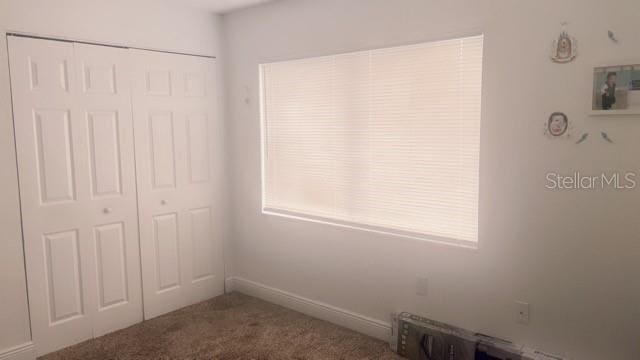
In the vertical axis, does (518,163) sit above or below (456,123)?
below

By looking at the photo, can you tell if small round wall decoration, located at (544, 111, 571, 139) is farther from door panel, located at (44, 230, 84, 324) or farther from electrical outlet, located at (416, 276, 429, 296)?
door panel, located at (44, 230, 84, 324)

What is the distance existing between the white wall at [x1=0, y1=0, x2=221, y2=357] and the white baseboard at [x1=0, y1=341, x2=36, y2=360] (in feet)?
0.08

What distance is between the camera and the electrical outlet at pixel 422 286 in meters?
2.79

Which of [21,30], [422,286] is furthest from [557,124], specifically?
[21,30]

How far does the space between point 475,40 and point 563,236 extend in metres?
1.17

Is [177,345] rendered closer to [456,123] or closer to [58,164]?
[58,164]

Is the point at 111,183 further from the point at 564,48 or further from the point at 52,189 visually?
the point at 564,48

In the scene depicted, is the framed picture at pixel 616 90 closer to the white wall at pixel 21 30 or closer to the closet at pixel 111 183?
the closet at pixel 111 183

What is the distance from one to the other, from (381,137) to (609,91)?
1.30 m

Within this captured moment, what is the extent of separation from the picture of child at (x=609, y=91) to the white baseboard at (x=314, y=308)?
183 centimetres

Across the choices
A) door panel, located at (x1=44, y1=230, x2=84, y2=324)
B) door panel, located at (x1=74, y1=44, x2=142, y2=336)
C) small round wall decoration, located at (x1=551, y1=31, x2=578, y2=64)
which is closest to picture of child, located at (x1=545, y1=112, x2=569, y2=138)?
Answer: small round wall decoration, located at (x1=551, y1=31, x2=578, y2=64)

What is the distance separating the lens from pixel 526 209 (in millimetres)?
2387

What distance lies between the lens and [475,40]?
2.50 m

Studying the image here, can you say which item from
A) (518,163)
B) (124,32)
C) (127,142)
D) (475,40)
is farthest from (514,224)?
(124,32)
